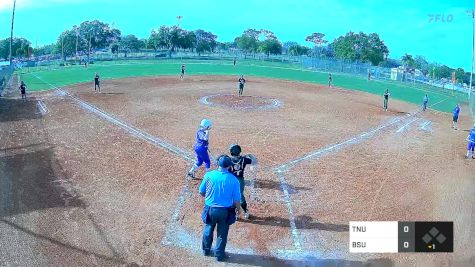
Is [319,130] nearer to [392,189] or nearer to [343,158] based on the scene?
[343,158]

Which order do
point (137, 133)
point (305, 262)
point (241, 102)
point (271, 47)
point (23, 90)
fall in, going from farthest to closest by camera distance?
point (271, 47)
point (241, 102)
point (23, 90)
point (137, 133)
point (305, 262)

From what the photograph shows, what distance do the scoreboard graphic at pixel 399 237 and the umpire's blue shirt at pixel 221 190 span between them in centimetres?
228

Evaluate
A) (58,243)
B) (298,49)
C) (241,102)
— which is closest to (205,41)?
(298,49)

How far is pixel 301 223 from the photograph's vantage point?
9227 millimetres

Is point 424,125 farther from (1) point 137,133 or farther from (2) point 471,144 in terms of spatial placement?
(1) point 137,133

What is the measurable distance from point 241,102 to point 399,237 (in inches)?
825

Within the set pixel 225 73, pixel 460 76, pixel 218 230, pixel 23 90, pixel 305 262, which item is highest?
pixel 460 76

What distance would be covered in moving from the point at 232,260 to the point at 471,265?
14.8 ft

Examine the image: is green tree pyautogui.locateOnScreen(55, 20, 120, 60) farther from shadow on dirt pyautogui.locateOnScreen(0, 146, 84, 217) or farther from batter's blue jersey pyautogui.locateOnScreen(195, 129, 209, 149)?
batter's blue jersey pyautogui.locateOnScreen(195, 129, 209, 149)

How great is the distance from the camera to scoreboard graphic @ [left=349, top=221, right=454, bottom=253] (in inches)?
Answer: 270

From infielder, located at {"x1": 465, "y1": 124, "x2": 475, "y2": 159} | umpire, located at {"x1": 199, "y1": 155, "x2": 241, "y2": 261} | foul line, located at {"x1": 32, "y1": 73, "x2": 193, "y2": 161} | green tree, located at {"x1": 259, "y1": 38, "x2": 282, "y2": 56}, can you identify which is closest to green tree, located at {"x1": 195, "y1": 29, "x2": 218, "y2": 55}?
green tree, located at {"x1": 259, "y1": 38, "x2": 282, "y2": 56}

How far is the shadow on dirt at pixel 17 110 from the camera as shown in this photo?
2005 cm

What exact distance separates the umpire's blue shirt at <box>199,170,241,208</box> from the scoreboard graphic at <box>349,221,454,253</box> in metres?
2.28

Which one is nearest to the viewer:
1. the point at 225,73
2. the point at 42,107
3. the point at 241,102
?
the point at 42,107
